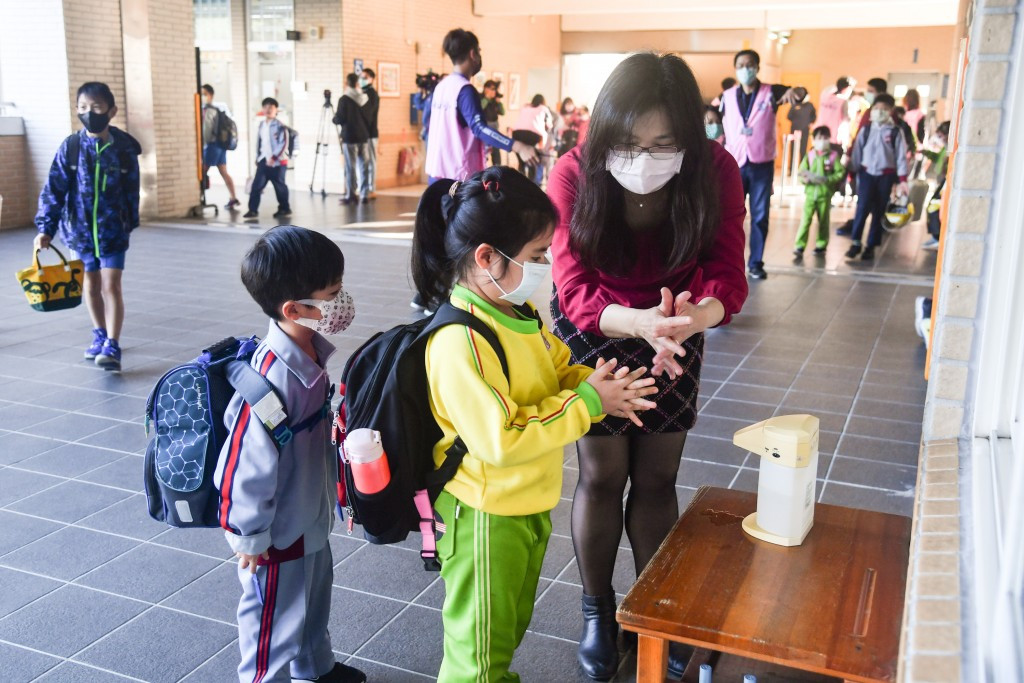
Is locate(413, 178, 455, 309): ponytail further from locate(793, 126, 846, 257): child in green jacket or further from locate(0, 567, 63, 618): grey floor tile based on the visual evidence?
locate(793, 126, 846, 257): child in green jacket

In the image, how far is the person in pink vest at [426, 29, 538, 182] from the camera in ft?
18.5

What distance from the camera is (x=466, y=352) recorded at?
1684mm

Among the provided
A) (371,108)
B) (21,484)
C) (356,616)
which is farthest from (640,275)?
(371,108)

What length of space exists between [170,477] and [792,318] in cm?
521

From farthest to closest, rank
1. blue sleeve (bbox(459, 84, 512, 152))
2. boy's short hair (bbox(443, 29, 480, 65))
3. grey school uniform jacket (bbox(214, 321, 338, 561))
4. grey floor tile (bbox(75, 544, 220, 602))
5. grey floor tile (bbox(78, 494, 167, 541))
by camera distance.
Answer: blue sleeve (bbox(459, 84, 512, 152))
boy's short hair (bbox(443, 29, 480, 65))
grey floor tile (bbox(78, 494, 167, 541))
grey floor tile (bbox(75, 544, 220, 602))
grey school uniform jacket (bbox(214, 321, 338, 561))

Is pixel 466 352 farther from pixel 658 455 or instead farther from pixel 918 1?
pixel 918 1

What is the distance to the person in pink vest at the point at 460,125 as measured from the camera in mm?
5637

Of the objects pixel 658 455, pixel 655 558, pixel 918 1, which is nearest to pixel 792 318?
pixel 658 455

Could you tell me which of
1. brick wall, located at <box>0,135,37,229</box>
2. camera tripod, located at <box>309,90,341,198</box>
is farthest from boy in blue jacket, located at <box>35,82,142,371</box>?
camera tripod, located at <box>309,90,341,198</box>

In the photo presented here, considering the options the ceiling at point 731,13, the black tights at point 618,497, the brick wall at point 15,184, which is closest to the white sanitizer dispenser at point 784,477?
the black tights at point 618,497

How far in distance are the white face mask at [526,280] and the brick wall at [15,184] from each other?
947 centimetres

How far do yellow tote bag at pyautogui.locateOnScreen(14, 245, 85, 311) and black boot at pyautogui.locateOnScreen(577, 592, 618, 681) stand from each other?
3353 millimetres

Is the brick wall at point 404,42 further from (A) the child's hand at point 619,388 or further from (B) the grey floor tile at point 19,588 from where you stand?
(A) the child's hand at point 619,388

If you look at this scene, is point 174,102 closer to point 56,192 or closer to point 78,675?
point 56,192
